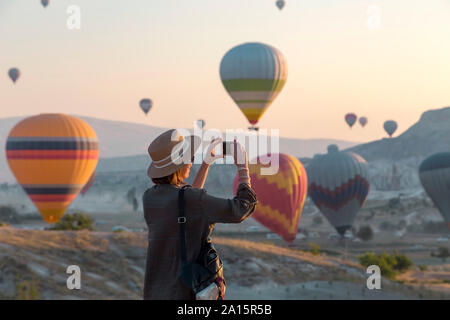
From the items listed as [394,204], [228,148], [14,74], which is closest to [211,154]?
[228,148]

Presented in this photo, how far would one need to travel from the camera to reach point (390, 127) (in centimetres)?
13062

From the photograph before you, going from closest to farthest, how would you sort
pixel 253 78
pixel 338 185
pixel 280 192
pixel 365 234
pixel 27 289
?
pixel 27 289 < pixel 280 192 < pixel 253 78 < pixel 338 185 < pixel 365 234

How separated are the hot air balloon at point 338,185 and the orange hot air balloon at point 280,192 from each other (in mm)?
13920

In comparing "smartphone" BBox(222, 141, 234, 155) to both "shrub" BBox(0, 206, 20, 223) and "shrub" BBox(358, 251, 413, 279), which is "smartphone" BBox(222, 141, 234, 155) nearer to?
"shrub" BBox(358, 251, 413, 279)

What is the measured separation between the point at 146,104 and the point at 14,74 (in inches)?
520

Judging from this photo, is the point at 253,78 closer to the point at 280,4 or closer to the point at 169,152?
the point at 280,4

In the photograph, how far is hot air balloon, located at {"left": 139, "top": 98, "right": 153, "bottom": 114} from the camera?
80794 millimetres

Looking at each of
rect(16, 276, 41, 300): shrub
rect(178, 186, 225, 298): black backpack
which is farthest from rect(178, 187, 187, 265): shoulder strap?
rect(16, 276, 41, 300): shrub

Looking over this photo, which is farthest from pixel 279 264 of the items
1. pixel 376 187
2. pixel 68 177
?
pixel 376 187

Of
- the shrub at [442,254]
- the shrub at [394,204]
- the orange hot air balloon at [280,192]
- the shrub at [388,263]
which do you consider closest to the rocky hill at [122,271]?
the shrub at [388,263]

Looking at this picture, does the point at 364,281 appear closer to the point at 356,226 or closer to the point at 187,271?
the point at 187,271

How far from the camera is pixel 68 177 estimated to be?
1706 inches

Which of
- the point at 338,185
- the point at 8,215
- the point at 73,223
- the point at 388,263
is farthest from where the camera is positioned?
the point at 8,215
